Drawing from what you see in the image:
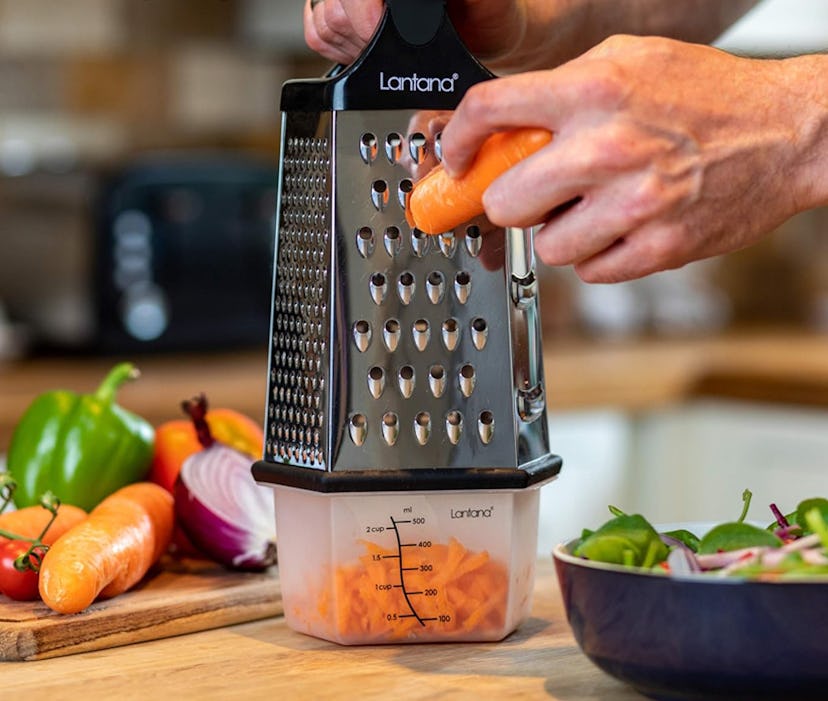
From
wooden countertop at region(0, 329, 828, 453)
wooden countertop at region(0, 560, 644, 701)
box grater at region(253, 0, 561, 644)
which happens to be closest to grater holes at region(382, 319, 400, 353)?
box grater at region(253, 0, 561, 644)

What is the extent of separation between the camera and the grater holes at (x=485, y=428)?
1017 millimetres

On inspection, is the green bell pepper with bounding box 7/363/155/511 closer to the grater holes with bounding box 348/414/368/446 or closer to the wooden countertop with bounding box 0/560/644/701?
the wooden countertop with bounding box 0/560/644/701

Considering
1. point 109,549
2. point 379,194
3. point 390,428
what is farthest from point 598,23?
point 109,549

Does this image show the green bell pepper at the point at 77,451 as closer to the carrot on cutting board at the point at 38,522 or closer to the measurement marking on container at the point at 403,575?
the carrot on cutting board at the point at 38,522

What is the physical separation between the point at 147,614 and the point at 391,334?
288 mm

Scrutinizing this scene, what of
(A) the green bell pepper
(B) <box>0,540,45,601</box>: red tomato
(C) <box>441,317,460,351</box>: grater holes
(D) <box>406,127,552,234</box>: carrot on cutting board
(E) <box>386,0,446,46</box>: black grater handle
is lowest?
(B) <box>0,540,45,601</box>: red tomato

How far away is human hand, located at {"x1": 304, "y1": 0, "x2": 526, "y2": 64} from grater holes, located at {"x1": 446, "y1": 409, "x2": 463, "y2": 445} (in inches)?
12.0

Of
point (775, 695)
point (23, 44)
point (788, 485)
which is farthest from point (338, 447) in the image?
point (23, 44)

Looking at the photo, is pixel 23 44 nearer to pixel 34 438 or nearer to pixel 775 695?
pixel 34 438

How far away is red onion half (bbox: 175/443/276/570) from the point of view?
1.18 metres

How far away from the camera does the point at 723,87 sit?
904 mm

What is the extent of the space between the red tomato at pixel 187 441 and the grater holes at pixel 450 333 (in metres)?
0.32

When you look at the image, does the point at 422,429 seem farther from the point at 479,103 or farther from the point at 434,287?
the point at 479,103

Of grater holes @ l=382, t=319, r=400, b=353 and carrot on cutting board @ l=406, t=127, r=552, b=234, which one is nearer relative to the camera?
carrot on cutting board @ l=406, t=127, r=552, b=234
